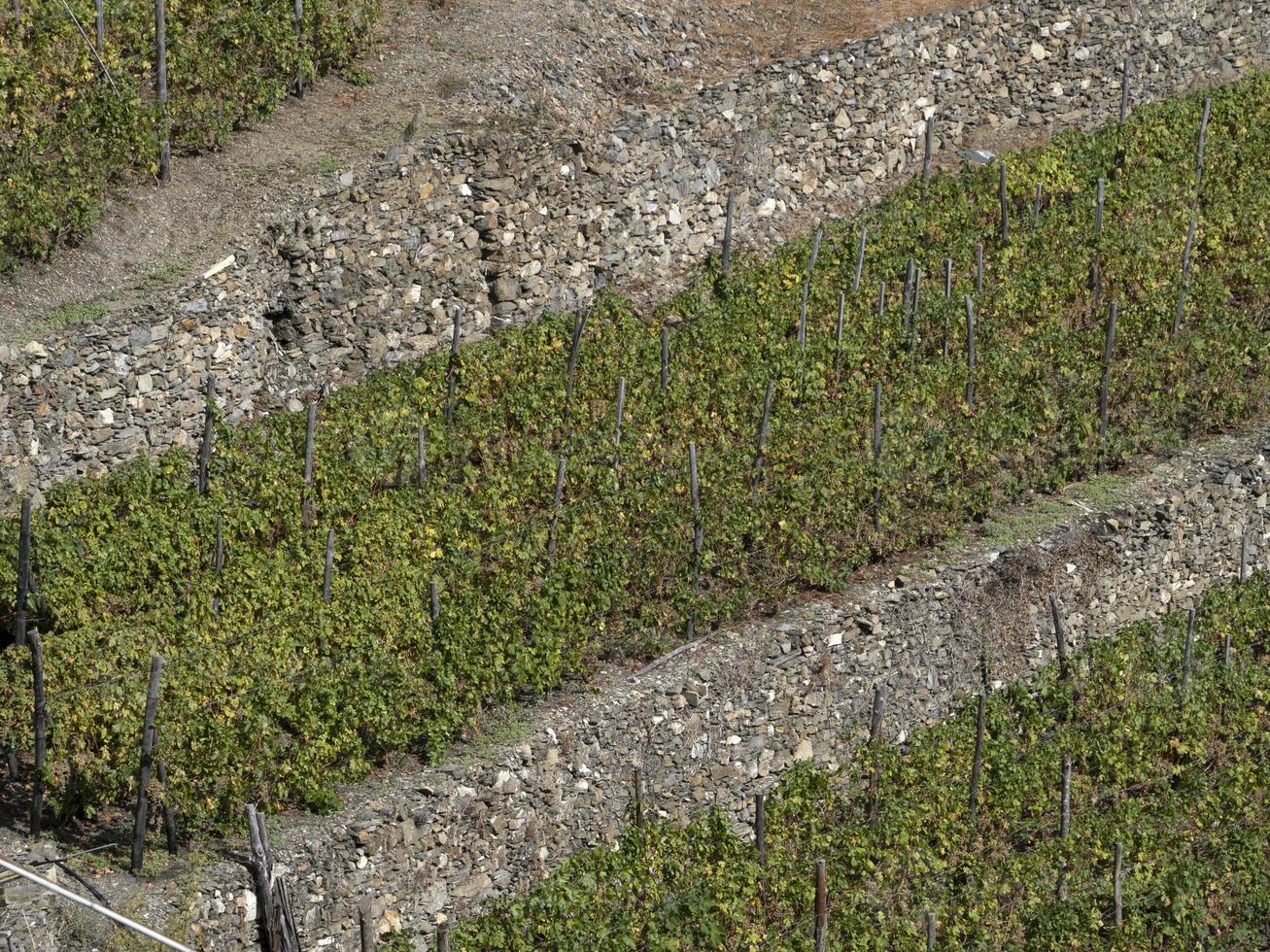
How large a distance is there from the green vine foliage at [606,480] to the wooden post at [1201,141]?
139 millimetres

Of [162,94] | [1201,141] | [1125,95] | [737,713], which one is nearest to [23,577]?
[737,713]

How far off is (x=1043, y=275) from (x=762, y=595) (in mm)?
5635

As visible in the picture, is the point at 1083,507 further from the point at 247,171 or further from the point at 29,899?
the point at 29,899

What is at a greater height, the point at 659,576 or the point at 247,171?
the point at 247,171

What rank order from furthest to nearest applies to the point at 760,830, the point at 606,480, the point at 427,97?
the point at 427,97
the point at 606,480
the point at 760,830

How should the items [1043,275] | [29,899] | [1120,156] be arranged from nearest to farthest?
[29,899]
[1043,275]
[1120,156]

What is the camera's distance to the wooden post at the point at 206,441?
13.9m

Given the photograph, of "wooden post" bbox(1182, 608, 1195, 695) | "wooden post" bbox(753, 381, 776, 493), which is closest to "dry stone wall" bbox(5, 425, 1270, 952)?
"wooden post" bbox(1182, 608, 1195, 695)

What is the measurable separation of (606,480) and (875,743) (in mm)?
3027

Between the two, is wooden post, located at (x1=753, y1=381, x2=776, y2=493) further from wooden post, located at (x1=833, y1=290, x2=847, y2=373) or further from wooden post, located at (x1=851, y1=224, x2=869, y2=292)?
wooden post, located at (x1=851, y1=224, x2=869, y2=292)

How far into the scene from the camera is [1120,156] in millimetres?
20062

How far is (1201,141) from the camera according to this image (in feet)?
66.9

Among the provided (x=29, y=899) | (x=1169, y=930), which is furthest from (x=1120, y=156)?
(x=29, y=899)

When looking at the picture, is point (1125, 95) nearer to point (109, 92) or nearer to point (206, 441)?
point (109, 92)
